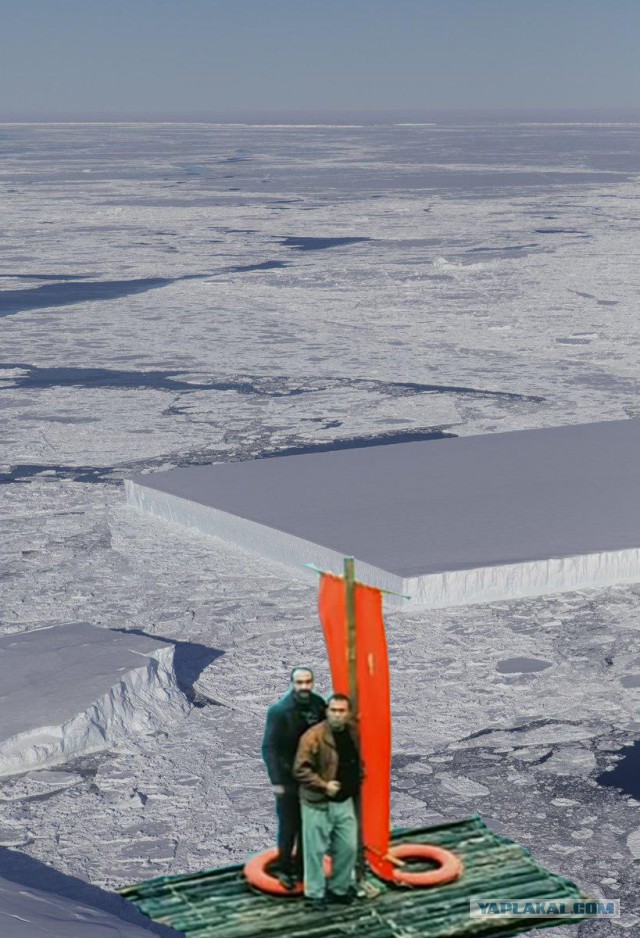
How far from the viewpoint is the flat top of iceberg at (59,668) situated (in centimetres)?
369

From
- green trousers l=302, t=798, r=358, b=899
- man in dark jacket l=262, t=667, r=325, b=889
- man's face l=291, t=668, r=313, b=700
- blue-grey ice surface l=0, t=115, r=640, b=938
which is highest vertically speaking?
man's face l=291, t=668, r=313, b=700

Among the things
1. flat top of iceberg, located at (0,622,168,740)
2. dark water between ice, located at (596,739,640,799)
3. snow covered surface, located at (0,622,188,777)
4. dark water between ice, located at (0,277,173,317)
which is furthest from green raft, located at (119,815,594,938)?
dark water between ice, located at (0,277,173,317)

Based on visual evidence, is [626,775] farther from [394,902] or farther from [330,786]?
[330,786]

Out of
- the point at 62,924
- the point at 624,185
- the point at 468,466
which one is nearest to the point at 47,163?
the point at 624,185

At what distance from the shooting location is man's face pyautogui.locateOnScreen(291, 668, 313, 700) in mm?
2363

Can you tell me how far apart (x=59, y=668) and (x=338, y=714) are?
71.2 inches

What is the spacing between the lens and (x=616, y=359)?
9945 mm

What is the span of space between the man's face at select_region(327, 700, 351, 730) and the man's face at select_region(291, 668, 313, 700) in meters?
0.05

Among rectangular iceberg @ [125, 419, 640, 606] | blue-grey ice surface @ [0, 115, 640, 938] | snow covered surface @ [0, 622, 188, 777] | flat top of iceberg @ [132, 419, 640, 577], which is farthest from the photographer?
flat top of iceberg @ [132, 419, 640, 577]

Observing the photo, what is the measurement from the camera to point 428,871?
2.62 meters

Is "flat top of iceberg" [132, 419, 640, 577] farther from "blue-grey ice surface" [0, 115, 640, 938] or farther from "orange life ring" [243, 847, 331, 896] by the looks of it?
"orange life ring" [243, 847, 331, 896]

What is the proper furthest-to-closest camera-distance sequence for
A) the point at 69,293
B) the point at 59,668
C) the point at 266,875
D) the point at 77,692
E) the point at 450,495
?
the point at 69,293, the point at 450,495, the point at 59,668, the point at 77,692, the point at 266,875

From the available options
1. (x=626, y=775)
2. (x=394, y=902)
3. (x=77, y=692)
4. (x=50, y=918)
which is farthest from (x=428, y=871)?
(x=77, y=692)

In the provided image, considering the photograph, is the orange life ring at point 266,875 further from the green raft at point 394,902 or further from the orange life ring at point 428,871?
the orange life ring at point 428,871
